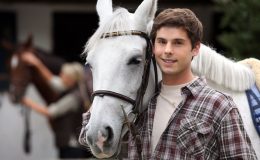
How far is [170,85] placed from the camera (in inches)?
104

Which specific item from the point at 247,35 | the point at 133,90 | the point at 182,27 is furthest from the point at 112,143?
the point at 247,35

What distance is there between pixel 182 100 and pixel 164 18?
0.34 metres

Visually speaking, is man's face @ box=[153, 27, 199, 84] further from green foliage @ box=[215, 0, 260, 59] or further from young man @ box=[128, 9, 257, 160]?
green foliage @ box=[215, 0, 260, 59]

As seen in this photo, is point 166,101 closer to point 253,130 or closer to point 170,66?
point 170,66

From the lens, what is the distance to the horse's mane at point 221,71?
309 cm

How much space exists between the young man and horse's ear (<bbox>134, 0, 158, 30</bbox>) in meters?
0.23

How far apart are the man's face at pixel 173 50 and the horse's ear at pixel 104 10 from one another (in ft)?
1.25

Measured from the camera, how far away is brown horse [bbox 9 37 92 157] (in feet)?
26.5

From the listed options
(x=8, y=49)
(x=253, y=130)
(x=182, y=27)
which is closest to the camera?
(x=182, y=27)

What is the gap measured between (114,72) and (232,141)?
1.91ft

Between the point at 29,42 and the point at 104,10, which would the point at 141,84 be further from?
the point at 29,42

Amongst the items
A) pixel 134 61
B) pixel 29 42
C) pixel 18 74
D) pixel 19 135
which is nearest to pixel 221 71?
pixel 134 61

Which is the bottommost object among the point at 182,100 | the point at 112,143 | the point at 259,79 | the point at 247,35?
the point at 112,143

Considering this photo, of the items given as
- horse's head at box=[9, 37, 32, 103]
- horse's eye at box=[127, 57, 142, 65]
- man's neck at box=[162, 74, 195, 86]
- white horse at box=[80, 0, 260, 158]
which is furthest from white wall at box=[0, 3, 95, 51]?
man's neck at box=[162, 74, 195, 86]
